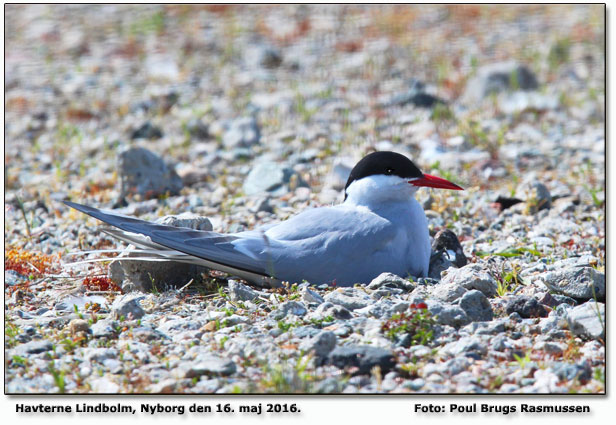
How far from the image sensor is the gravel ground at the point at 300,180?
124 inches

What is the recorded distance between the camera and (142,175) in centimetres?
613

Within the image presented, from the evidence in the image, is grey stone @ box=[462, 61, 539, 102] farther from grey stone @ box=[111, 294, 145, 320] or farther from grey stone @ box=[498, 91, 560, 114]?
grey stone @ box=[111, 294, 145, 320]

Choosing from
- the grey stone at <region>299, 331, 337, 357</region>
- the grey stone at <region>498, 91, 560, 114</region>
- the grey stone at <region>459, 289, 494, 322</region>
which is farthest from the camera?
the grey stone at <region>498, 91, 560, 114</region>

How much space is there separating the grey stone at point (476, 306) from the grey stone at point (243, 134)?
4.08 m

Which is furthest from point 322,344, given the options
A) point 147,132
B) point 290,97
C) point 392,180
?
point 290,97

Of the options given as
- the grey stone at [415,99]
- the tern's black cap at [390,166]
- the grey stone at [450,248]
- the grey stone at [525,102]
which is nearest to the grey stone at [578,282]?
the grey stone at [450,248]

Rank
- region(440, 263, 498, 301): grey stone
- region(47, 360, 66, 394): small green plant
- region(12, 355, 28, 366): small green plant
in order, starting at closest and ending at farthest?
region(47, 360, 66, 394): small green plant → region(12, 355, 28, 366): small green plant → region(440, 263, 498, 301): grey stone

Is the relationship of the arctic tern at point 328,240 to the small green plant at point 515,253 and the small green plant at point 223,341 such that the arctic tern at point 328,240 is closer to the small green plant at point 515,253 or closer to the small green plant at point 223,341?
the small green plant at point 515,253

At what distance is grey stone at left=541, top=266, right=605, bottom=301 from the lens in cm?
366

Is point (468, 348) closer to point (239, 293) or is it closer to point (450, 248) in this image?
point (239, 293)

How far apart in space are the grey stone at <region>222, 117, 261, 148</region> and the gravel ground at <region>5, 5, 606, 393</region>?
0.02 metres

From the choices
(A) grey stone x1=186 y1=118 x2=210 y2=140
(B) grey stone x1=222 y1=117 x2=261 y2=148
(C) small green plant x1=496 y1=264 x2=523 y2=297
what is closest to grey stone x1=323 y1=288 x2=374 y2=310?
(C) small green plant x1=496 y1=264 x2=523 y2=297
